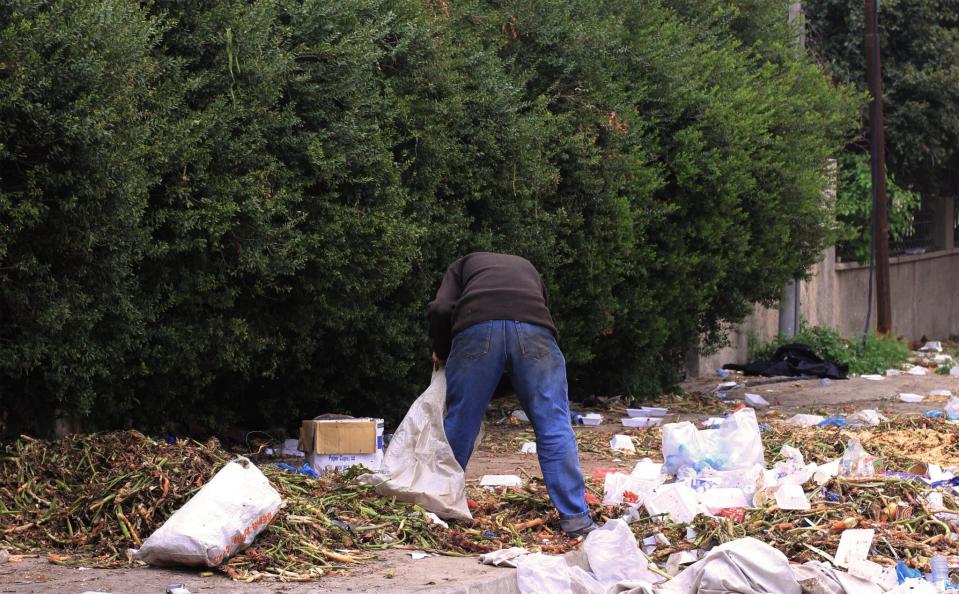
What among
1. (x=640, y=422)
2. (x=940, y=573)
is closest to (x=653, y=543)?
(x=940, y=573)

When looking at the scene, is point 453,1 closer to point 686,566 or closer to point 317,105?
point 317,105

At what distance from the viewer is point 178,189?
6984 millimetres

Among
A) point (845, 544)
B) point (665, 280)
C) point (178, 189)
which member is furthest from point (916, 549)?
point (665, 280)

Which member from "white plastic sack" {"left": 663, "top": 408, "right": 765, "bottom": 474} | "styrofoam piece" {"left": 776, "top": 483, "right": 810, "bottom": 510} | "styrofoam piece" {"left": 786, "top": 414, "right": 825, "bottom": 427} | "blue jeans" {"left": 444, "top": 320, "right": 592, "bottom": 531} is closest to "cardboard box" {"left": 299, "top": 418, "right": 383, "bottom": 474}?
→ "blue jeans" {"left": 444, "top": 320, "right": 592, "bottom": 531}

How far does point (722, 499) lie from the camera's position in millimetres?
6793

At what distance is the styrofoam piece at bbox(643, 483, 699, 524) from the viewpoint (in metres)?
6.44

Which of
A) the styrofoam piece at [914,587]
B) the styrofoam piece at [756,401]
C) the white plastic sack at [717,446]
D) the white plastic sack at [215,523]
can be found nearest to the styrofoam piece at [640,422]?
the styrofoam piece at [756,401]

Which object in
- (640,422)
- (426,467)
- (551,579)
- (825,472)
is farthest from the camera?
(640,422)

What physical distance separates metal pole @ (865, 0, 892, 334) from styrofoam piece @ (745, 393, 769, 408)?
7009mm

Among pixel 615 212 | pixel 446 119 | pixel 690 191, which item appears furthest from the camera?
pixel 690 191

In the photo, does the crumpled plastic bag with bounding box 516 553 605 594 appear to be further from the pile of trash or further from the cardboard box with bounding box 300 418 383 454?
the cardboard box with bounding box 300 418 383 454

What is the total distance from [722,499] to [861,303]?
1548 cm

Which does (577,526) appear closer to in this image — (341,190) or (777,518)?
(777,518)

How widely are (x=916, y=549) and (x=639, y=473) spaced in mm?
1863
